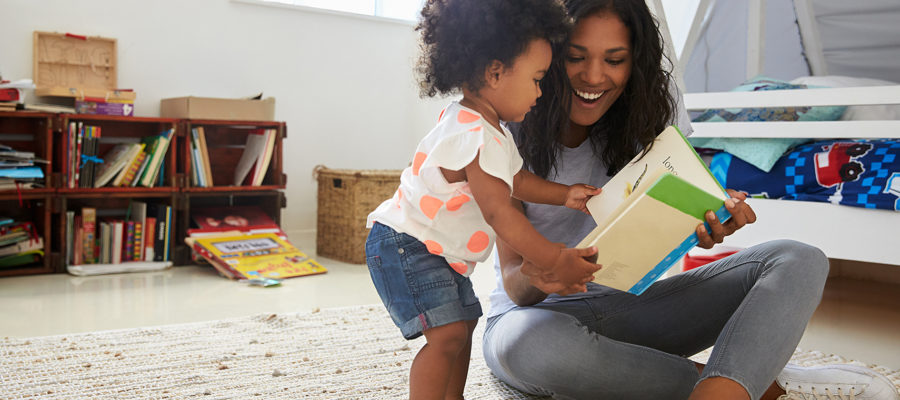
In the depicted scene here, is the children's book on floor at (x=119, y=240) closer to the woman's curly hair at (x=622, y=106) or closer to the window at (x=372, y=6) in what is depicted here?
the window at (x=372, y=6)

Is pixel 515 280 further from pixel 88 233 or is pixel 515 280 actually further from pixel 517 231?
pixel 88 233

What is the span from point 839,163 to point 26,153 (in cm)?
247

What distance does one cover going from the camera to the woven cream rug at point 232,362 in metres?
1.27

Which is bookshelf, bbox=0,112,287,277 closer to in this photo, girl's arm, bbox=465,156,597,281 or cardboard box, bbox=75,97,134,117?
cardboard box, bbox=75,97,134,117

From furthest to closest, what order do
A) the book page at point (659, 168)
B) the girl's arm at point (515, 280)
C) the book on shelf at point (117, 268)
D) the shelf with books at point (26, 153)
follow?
1. the book on shelf at point (117, 268)
2. the shelf with books at point (26, 153)
3. the girl's arm at point (515, 280)
4. the book page at point (659, 168)

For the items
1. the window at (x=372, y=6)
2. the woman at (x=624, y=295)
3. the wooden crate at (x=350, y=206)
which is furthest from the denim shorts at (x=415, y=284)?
the window at (x=372, y=6)

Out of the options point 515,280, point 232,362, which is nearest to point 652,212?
point 515,280

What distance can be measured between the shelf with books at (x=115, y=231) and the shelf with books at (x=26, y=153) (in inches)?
4.4

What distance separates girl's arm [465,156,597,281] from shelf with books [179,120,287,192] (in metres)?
2.01

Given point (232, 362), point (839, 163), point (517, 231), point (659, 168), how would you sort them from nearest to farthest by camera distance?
point (517, 231) → point (659, 168) → point (232, 362) → point (839, 163)

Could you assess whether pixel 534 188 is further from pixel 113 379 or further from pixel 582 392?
pixel 113 379

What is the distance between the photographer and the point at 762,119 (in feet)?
6.77

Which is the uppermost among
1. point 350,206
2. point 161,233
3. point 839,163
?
point 839,163

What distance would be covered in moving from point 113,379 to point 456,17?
0.95m
